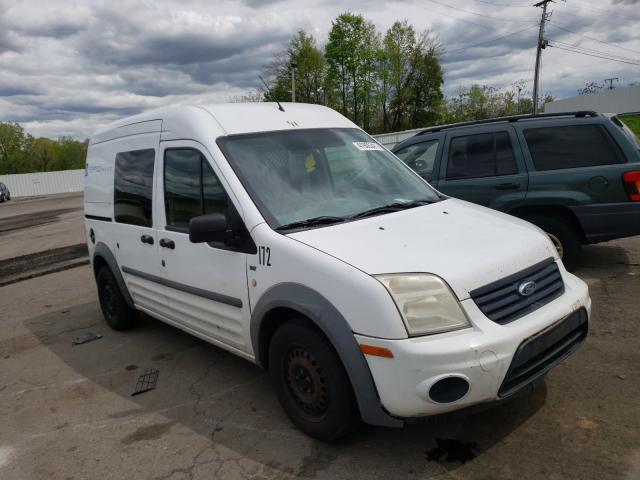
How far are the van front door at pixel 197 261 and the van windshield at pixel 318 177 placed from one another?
0.24 meters

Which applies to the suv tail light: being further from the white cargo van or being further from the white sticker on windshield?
the white sticker on windshield

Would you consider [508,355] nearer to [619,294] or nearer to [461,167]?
[619,294]

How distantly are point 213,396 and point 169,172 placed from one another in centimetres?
176

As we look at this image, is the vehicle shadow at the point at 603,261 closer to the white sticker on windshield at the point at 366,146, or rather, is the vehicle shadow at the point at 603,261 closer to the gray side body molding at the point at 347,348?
the white sticker on windshield at the point at 366,146

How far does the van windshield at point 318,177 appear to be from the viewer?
3.23m

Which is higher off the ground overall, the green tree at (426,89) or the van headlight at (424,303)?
the green tree at (426,89)

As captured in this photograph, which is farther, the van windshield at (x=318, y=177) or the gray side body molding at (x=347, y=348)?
the van windshield at (x=318, y=177)

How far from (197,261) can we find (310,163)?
107cm

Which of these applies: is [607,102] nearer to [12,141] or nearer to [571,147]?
[571,147]

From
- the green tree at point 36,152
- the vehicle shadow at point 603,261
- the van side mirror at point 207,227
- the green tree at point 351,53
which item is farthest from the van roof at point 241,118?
the green tree at point 36,152

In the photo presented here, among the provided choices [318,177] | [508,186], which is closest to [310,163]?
[318,177]

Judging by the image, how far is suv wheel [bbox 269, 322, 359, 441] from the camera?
2.71m

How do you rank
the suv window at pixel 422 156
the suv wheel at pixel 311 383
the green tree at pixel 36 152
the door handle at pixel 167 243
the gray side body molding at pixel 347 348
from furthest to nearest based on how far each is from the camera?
the green tree at pixel 36 152
the suv window at pixel 422 156
the door handle at pixel 167 243
the suv wheel at pixel 311 383
the gray side body molding at pixel 347 348

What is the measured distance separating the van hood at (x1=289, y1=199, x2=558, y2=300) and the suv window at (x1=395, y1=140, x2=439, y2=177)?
3317mm
